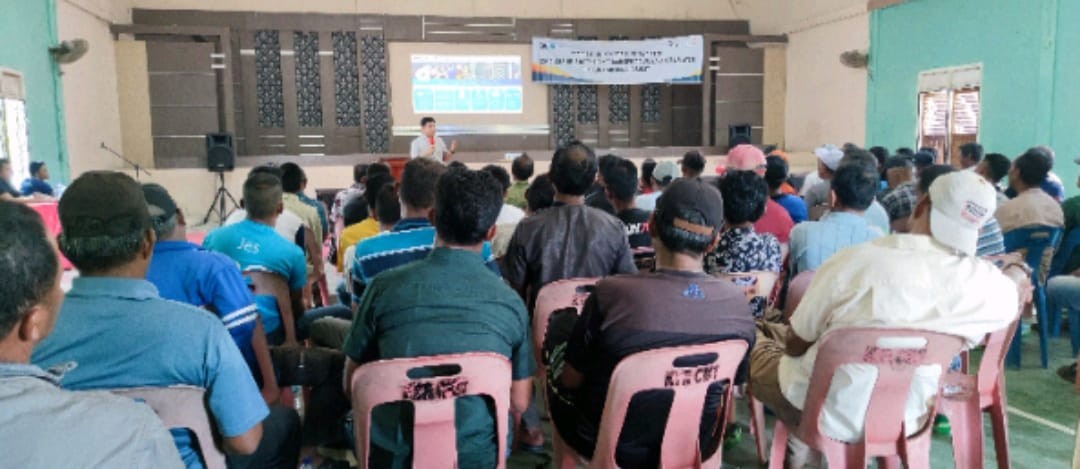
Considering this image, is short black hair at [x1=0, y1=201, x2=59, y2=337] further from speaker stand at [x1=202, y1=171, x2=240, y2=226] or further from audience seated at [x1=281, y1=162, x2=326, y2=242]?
speaker stand at [x1=202, y1=171, x2=240, y2=226]

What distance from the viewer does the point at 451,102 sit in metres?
11.3

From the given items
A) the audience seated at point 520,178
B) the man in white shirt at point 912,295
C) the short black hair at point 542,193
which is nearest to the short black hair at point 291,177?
the audience seated at point 520,178

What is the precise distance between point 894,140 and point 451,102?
21.1ft

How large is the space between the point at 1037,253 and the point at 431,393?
12.1 feet

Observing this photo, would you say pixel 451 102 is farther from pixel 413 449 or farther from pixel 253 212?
pixel 413 449

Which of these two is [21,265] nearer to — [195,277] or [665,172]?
[195,277]

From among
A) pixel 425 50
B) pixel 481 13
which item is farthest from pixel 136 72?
pixel 481 13

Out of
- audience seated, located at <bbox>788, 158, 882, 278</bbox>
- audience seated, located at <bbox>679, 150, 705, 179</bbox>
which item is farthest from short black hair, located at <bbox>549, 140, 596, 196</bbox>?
audience seated, located at <bbox>679, 150, 705, 179</bbox>

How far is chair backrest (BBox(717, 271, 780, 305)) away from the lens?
260 centimetres

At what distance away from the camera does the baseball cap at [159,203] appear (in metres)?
2.02

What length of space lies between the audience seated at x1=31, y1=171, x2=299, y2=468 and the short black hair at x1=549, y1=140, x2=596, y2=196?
1.77 metres

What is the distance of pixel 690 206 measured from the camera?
1.88m

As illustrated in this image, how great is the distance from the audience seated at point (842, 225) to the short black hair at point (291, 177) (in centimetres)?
314

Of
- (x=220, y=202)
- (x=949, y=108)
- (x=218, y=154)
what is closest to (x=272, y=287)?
(x=218, y=154)
